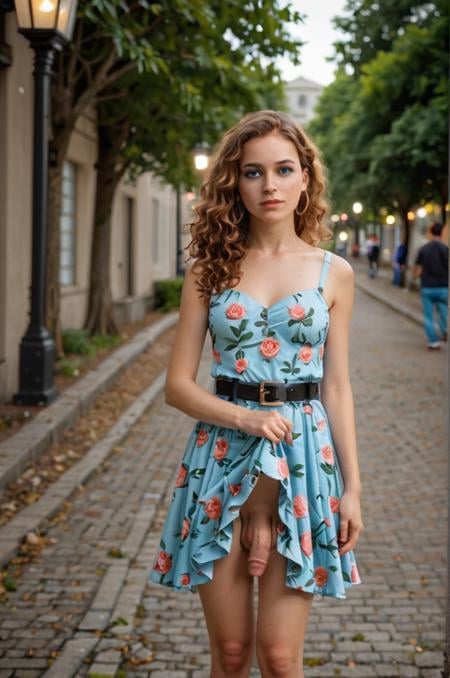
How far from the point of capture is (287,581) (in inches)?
94.7

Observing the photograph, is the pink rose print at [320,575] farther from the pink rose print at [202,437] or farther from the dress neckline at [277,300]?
the dress neckline at [277,300]

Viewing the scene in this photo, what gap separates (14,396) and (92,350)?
4033 mm

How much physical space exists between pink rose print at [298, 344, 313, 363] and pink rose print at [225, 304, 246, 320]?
0.20m

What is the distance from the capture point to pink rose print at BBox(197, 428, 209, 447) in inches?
99.6

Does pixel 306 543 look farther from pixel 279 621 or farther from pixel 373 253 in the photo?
pixel 373 253

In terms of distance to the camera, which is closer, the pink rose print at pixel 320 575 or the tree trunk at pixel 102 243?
the pink rose print at pixel 320 575

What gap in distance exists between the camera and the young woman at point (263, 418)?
2410 millimetres

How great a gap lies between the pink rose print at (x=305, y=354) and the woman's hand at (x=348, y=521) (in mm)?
418

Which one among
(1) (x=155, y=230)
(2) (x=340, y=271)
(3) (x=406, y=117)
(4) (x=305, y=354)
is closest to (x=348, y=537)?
(4) (x=305, y=354)

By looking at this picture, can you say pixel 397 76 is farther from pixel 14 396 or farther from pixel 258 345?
pixel 258 345

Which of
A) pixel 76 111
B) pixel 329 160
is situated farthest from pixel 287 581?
pixel 329 160

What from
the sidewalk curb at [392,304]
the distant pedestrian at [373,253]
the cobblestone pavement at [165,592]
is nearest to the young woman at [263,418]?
the cobblestone pavement at [165,592]

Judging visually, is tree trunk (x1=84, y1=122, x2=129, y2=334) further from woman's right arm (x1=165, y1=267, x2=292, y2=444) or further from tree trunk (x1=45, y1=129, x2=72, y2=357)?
woman's right arm (x1=165, y1=267, x2=292, y2=444)

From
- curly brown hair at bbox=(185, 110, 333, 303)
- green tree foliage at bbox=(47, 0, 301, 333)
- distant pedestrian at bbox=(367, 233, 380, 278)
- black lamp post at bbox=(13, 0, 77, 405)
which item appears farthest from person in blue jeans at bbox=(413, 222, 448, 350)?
distant pedestrian at bbox=(367, 233, 380, 278)
